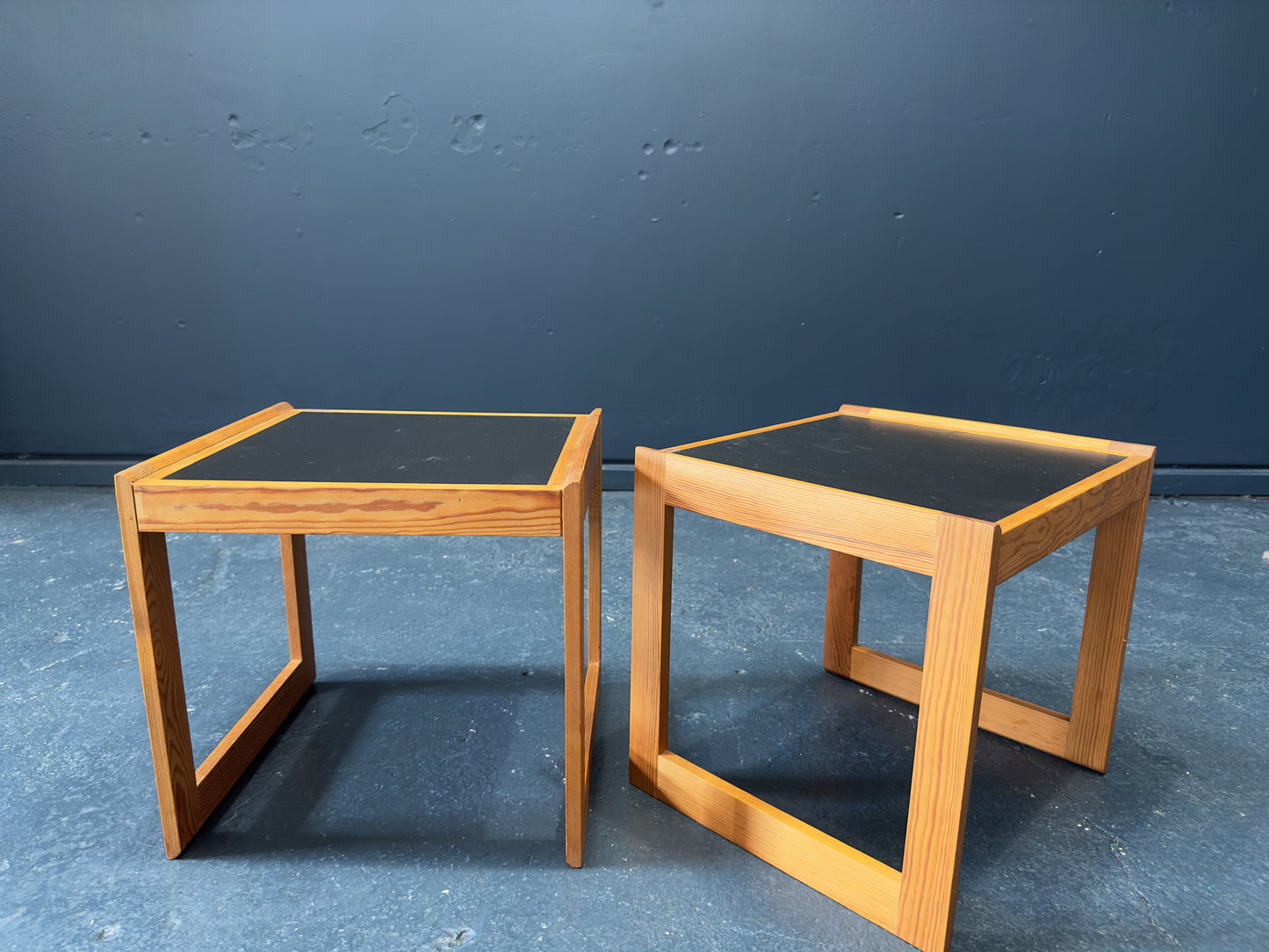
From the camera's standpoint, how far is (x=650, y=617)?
1.11m

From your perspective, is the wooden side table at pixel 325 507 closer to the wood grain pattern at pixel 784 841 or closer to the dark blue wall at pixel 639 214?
the wood grain pattern at pixel 784 841

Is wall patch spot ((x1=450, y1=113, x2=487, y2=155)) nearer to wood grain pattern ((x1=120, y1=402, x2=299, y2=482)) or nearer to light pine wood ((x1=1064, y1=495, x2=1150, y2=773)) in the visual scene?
wood grain pattern ((x1=120, y1=402, x2=299, y2=482))

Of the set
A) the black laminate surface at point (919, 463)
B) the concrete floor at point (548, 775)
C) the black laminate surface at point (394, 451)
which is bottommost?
the concrete floor at point (548, 775)

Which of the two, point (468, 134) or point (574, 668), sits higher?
point (468, 134)

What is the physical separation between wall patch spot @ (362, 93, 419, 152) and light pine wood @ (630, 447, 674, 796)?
1.91 meters

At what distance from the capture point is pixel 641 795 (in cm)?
116

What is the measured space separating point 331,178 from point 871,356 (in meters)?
1.84

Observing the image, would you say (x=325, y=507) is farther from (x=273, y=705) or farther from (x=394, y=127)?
(x=394, y=127)

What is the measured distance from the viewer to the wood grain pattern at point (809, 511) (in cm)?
84

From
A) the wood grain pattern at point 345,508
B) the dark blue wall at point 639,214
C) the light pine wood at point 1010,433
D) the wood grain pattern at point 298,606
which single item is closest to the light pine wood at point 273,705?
the wood grain pattern at point 298,606

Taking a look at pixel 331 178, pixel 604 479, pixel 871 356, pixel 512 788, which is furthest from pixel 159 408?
pixel 871 356

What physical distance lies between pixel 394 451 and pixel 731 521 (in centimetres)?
46

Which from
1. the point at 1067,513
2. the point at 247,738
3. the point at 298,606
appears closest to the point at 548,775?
the point at 247,738

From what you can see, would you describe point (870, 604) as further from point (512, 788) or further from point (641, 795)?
point (512, 788)
